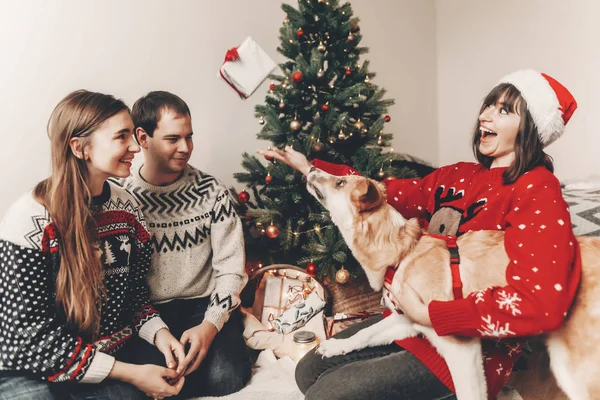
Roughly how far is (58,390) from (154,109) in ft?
3.71

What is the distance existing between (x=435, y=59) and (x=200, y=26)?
241 centimetres

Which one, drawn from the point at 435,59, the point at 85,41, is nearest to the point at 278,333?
the point at 85,41

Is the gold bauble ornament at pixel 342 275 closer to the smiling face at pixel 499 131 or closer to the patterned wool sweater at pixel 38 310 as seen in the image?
the smiling face at pixel 499 131

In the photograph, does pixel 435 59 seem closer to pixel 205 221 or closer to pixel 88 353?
pixel 205 221

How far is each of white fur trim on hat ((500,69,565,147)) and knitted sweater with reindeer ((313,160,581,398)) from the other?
0.45 feet

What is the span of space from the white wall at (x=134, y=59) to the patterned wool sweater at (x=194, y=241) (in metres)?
0.87

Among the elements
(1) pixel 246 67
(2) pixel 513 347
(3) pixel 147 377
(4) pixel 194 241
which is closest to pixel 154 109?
(4) pixel 194 241

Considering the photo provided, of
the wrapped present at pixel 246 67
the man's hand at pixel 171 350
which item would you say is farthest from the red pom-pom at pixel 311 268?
the wrapped present at pixel 246 67

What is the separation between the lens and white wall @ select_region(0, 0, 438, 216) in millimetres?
2240

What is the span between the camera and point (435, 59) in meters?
4.09

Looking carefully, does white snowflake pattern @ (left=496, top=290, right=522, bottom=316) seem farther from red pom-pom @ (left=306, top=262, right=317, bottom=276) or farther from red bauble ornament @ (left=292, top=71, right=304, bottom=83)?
red bauble ornament @ (left=292, top=71, right=304, bottom=83)

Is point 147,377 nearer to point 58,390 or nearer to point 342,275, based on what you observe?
point 58,390

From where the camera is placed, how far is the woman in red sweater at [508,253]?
1143 mm

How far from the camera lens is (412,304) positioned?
4.31ft
